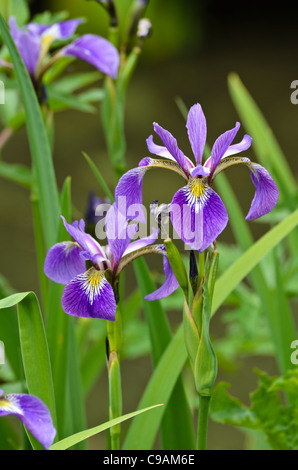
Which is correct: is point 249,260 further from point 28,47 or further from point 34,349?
point 28,47

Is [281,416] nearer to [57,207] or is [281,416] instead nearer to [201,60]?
[57,207]

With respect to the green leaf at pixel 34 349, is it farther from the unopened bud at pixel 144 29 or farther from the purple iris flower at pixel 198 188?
the unopened bud at pixel 144 29

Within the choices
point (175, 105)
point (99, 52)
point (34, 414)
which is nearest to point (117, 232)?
point (34, 414)

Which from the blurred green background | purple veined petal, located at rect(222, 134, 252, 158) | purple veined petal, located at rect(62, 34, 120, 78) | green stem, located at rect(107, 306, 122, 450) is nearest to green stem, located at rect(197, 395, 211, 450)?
green stem, located at rect(107, 306, 122, 450)

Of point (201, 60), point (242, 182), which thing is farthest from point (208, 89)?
point (242, 182)

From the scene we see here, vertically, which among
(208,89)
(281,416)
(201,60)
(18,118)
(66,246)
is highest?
(201,60)

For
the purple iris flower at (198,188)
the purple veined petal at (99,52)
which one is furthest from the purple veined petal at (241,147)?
the purple veined petal at (99,52)

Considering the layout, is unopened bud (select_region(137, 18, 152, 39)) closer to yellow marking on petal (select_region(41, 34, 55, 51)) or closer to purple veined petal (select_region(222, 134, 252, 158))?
yellow marking on petal (select_region(41, 34, 55, 51))
